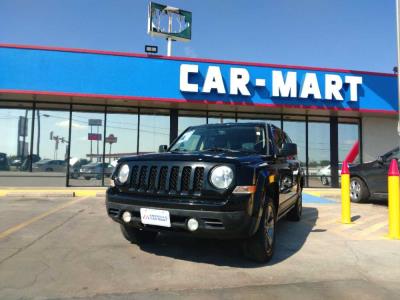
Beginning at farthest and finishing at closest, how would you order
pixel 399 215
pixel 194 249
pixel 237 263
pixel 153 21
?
pixel 153 21 → pixel 399 215 → pixel 194 249 → pixel 237 263

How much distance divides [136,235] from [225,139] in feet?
6.28

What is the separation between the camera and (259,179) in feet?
14.8

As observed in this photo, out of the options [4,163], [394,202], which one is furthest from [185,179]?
[4,163]

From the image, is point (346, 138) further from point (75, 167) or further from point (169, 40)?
point (75, 167)

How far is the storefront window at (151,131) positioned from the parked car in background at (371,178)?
7.78 m

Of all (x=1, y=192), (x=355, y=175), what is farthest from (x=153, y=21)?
(x=355, y=175)

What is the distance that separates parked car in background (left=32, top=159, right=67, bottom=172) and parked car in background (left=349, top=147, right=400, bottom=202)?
10695mm

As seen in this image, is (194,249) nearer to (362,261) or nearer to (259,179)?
(259,179)

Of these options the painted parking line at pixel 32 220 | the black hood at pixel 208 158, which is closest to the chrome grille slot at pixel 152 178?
the black hood at pixel 208 158

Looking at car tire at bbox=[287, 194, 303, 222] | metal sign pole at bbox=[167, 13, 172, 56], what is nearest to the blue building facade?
metal sign pole at bbox=[167, 13, 172, 56]

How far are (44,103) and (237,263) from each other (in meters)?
12.8

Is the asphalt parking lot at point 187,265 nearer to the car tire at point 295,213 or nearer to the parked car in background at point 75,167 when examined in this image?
the car tire at point 295,213

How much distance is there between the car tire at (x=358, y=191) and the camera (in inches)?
416

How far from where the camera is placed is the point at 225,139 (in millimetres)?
5844
